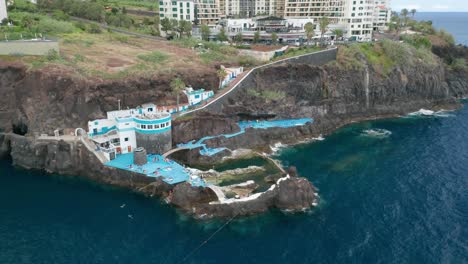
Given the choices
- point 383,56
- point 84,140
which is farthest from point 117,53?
point 383,56

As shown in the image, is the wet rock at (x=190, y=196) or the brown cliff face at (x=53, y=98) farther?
the brown cliff face at (x=53, y=98)

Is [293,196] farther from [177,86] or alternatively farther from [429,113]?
[429,113]

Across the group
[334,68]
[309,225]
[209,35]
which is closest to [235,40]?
[209,35]

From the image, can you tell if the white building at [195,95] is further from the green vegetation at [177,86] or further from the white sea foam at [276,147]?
the white sea foam at [276,147]

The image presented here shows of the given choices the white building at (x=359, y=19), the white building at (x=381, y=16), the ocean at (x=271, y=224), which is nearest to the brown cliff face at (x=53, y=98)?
the ocean at (x=271, y=224)

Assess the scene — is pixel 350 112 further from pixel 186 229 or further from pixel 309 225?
pixel 186 229
